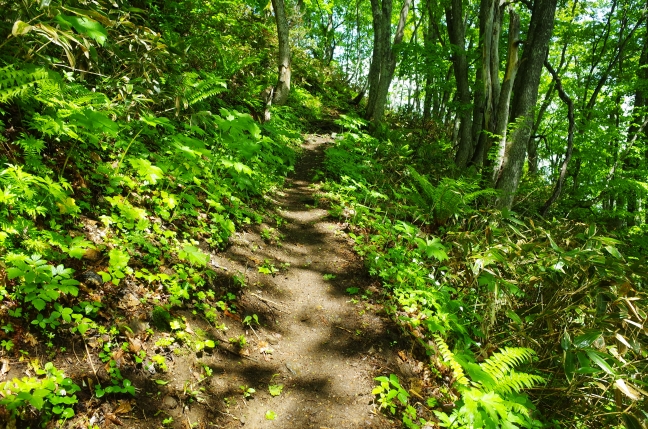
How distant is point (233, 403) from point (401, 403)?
135 centimetres

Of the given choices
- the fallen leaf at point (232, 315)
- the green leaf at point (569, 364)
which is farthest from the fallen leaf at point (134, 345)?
the green leaf at point (569, 364)

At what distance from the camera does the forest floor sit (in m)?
2.17

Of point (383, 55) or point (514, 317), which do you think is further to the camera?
point (383, 55)

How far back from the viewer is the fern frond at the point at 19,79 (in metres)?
2.48

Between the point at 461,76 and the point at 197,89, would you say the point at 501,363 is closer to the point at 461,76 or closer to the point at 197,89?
the point at 197,89

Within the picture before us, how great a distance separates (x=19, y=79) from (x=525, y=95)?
6782 mm

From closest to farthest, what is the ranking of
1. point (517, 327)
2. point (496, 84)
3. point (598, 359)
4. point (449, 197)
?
1. point (598, 359)
2. point (517, 327)
3. point (449, 197)
4. point (496, 84)

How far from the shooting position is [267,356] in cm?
304

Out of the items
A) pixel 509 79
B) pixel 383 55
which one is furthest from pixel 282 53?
pixel 509 79

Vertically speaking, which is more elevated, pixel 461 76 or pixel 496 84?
pixel 461 76

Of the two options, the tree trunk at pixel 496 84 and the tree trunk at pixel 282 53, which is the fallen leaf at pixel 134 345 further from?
the tree trunk at pixel 282 53

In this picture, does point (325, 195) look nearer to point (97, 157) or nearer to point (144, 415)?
point (97, 157)

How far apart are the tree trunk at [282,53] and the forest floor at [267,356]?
5.56 metres

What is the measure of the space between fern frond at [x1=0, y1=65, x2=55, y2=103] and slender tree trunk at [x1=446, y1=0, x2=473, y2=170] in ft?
28.9
